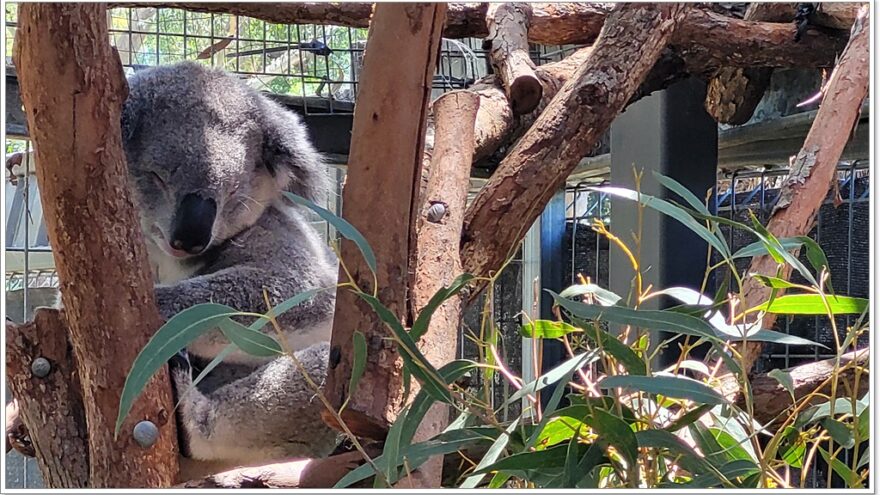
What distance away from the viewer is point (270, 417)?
1.16 m

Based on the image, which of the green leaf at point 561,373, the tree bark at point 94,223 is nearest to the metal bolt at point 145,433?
the tree bark at point 94,223

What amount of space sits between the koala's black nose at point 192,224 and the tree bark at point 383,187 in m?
0.55

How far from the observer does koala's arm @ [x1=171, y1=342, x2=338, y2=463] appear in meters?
1.13

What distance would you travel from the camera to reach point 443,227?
42.9 inches

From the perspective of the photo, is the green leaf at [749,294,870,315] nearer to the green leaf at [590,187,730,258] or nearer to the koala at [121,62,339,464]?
the green leaf at [590,187,730,258]

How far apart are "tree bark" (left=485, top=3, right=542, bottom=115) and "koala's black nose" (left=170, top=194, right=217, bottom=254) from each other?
20.0 inches

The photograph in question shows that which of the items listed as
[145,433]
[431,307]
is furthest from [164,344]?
[145,433]

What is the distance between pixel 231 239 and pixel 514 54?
0.57 m

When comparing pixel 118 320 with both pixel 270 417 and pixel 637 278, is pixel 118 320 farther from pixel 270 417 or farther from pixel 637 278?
pixel 637 278

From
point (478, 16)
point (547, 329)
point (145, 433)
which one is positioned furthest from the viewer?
point (478, 16)

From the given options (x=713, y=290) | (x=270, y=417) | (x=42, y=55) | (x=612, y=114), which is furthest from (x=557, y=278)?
(x=42, y=55)

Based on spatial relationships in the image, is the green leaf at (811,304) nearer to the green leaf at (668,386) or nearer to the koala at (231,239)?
the green leaf at (668,386)

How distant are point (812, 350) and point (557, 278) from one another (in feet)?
1.86

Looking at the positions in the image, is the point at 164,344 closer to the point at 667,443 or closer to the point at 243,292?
the point at 667,443
